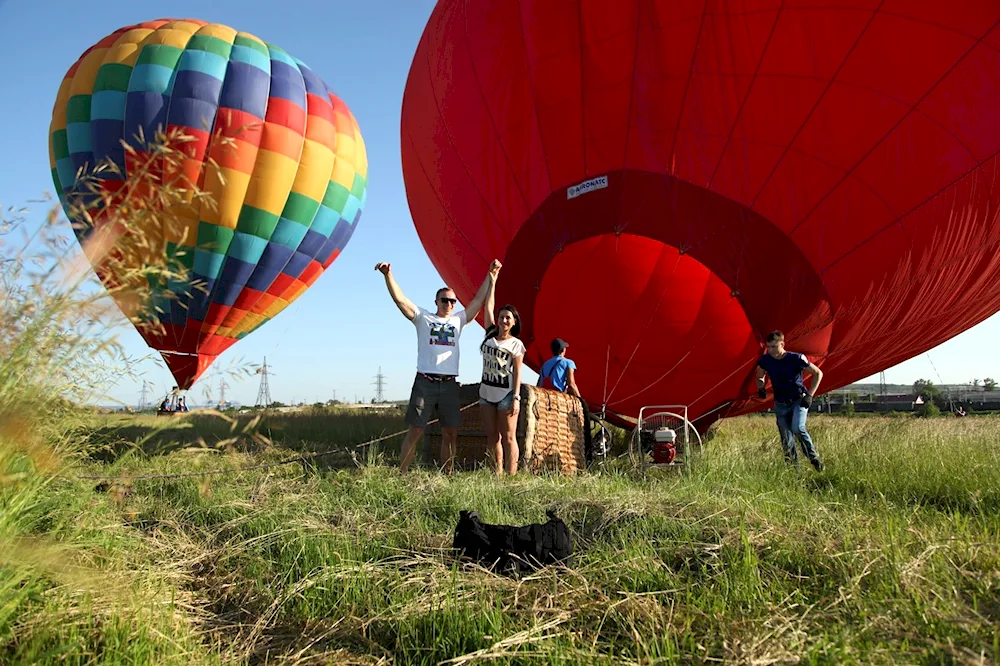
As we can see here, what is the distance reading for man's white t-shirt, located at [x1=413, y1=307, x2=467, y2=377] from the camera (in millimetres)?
5016

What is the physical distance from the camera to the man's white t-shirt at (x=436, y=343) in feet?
16.5

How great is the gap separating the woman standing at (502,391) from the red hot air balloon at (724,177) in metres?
1.47

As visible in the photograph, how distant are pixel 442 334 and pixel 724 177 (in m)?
2.76

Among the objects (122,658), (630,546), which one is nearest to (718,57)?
(630,546)

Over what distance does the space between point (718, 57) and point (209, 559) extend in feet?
16.9

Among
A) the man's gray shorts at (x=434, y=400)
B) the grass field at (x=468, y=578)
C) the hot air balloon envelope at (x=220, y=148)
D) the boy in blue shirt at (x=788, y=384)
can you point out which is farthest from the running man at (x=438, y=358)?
the hot air balloon envelope at (x=220, y=148)

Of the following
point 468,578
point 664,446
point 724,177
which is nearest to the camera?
point 468,578

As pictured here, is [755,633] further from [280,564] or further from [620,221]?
[620,221]

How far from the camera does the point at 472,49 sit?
6.80 m

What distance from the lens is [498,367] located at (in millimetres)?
4895

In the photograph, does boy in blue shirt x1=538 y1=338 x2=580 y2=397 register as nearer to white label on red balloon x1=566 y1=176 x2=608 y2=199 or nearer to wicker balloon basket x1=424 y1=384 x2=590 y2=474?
wicker balloon basket x1=424 y1=384 x2=590 y2=474

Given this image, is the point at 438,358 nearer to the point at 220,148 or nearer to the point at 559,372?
the point at 559,372

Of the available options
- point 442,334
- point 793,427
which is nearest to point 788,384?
point 793,427

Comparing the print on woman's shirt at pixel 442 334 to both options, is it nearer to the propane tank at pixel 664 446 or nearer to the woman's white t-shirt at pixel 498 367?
the woman's white t-shirt at pixel 498 367
